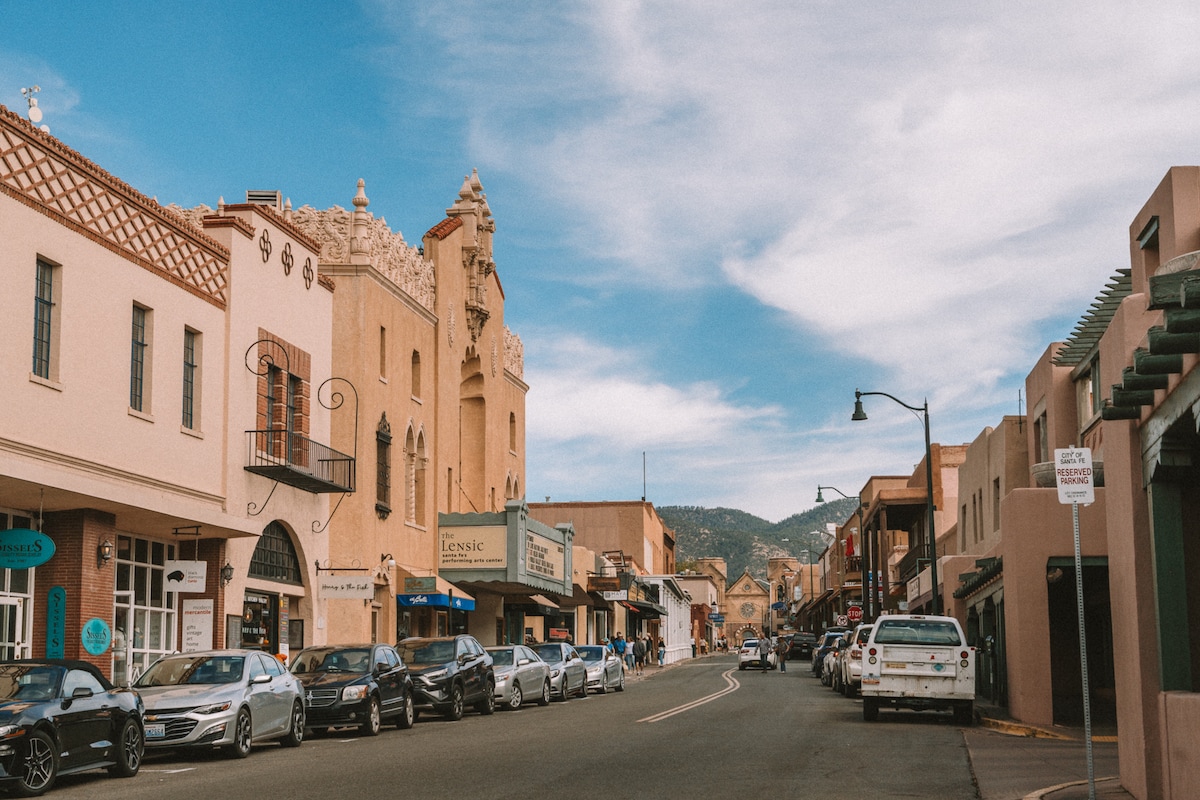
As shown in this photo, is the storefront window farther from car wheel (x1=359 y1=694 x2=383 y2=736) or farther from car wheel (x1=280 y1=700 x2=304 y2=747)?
car wheel (x1=280 y1=700 x2=304 y2=747)

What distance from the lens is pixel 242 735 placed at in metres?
17.8

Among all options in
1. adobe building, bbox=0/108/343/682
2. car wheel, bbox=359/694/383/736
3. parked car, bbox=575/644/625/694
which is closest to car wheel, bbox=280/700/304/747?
car wheel, bbox=359/694/383/736

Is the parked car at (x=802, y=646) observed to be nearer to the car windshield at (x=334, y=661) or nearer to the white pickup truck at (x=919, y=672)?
the white pickup truck at (x=919, y=672)

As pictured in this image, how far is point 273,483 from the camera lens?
99.0 feet

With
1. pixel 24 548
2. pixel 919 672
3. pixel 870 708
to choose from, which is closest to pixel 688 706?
pixel 870 708

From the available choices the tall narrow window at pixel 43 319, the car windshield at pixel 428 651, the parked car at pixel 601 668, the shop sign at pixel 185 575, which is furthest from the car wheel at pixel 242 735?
the parked car at pixel 601 668

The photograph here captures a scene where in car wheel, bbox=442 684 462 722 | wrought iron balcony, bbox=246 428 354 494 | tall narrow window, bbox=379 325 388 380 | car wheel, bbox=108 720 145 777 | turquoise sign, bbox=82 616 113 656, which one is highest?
tall narrow window, bbox=379 325 388 380

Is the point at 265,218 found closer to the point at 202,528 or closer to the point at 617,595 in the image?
the point at 202,528

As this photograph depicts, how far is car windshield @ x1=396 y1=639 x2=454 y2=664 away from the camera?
88.8ft

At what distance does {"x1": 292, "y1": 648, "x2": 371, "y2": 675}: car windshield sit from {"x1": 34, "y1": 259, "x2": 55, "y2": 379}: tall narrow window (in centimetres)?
614

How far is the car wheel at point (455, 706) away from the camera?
86.3 ft

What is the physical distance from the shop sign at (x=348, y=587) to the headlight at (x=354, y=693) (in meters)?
8.37

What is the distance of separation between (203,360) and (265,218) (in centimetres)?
437

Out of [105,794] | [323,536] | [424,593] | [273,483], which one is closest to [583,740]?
[105,794]
